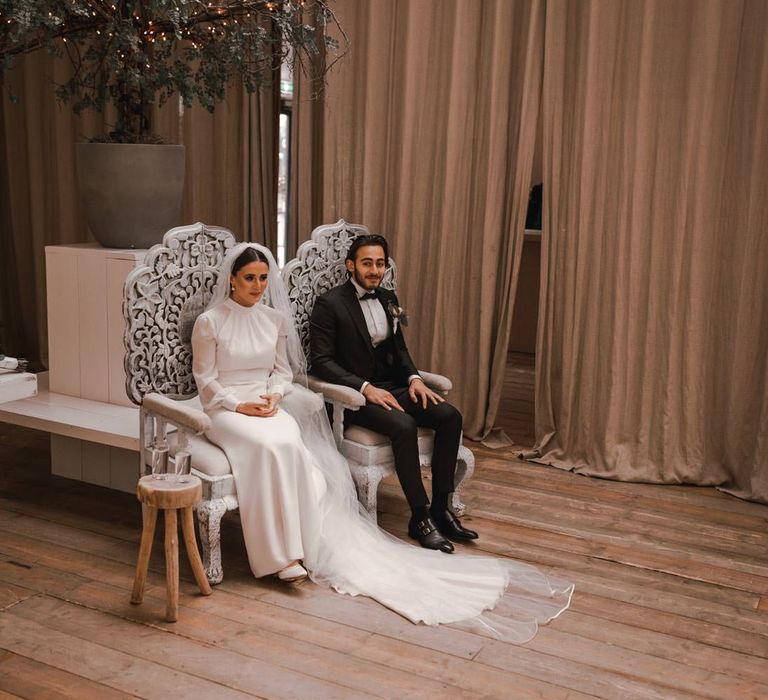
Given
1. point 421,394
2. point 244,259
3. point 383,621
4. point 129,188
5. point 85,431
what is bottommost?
point 383,621

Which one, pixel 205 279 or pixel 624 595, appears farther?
pixel 205 279

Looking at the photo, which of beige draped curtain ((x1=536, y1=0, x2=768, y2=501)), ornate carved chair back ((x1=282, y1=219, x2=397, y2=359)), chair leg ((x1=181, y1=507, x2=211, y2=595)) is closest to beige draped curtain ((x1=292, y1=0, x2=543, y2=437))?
beige draped curtain ((x1=536, y1=0, x2=768, y2=501))

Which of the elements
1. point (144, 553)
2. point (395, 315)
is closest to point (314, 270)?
point (395, 315)

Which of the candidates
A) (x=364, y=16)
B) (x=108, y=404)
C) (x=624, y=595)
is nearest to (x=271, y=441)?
(x=108, y=404)

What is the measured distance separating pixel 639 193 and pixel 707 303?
23.4 inches

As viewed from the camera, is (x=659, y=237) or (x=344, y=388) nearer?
(x=344, y=388)

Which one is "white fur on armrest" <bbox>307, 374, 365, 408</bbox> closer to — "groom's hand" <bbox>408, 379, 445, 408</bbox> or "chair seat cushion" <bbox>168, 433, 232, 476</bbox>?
"groom's hand" <bbox>408, 379, 445, 408</bbox>

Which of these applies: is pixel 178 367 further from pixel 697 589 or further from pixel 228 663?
pixel 697 589

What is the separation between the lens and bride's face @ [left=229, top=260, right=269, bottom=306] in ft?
11.8

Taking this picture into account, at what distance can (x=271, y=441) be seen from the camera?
11.1ft

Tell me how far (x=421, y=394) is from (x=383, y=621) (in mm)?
1097

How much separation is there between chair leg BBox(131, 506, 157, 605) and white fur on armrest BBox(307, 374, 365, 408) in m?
0.92

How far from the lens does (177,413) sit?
3.35m

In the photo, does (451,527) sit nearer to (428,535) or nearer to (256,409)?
(428,535)
